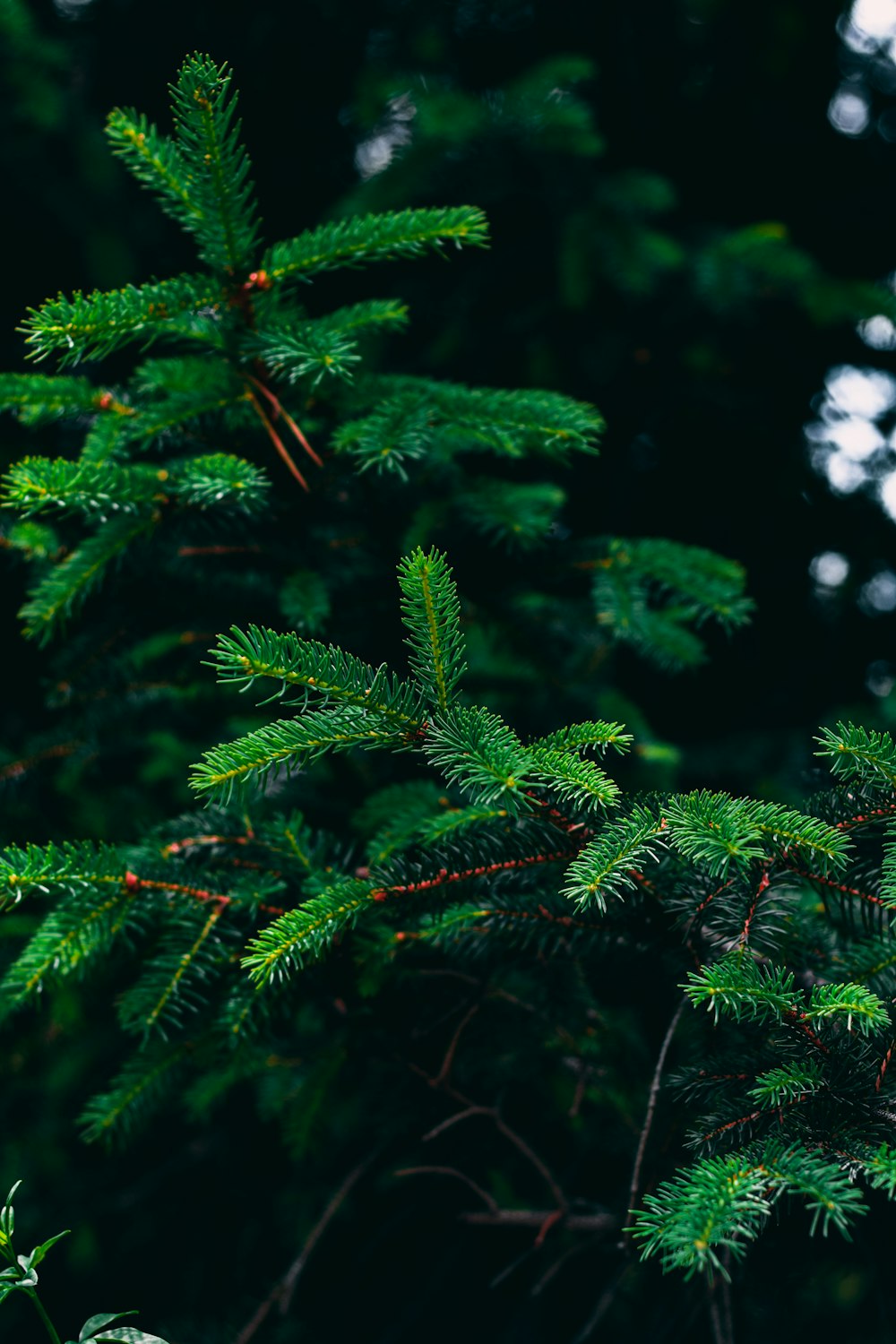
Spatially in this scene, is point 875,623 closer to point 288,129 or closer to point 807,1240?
Answer: point 807,1240

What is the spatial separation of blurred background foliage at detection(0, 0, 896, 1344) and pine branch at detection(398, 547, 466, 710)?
41.7 inches

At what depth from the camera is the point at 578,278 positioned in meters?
2.03

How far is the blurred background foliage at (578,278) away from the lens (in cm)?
179

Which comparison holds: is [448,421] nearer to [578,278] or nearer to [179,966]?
[179,966]

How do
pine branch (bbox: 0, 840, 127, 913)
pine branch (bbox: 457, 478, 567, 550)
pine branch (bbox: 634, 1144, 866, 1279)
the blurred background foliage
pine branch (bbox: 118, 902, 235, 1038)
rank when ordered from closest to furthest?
1. pine branch (bbox: 634, 1144, 866, 1279)
2. pine branch (bbox: 0, 840, 127, 913)
3. pine branch (bbox: 118, 902, 235, 1038)
4. pine branch (bbox: 457, 478, 567, 550)
5. the blurred background foliage

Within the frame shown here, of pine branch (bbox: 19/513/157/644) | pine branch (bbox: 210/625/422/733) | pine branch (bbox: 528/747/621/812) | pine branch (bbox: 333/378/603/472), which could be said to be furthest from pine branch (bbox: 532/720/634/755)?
pine branch (bbox: 19/513/157/644)

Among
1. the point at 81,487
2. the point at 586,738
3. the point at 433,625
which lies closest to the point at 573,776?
the point at 586,738

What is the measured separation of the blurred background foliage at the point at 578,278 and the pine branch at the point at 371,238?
97 cm

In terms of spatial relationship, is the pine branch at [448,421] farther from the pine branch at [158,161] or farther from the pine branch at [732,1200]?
the pine branch at [732,1200]

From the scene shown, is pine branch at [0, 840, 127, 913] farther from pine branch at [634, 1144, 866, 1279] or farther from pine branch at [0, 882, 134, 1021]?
pine branch at [634, 1144, 866, 1279]

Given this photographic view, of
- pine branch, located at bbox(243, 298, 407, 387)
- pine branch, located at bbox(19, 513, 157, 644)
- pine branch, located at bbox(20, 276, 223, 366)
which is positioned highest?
pine branch, located at bbox(20, 276, 223, 366)

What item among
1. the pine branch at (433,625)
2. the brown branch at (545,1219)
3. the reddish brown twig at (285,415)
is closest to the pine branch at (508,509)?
the reddish brown twig at (285,415)

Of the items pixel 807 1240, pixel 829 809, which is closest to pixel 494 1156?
pixel 807 1240

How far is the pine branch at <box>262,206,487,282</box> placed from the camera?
99 centimetres
